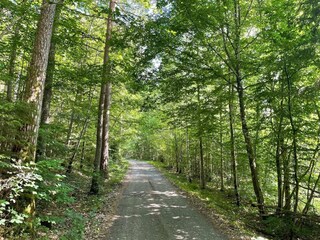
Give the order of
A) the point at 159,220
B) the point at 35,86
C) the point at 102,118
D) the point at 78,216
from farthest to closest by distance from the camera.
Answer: the point at 102,118
the point at 159,220
the point at 78,216
the point at 35,86

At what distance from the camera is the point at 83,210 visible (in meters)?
8.65

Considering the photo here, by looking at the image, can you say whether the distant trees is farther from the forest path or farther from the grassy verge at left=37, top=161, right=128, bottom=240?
the grassy verge at left=37, top=161, right=128, bottom=240

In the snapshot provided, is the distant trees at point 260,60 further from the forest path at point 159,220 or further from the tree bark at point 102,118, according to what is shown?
the forest path at point 159,220

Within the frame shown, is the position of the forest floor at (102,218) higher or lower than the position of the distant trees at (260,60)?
lower

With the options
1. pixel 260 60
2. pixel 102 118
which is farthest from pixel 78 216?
pixel 260 60

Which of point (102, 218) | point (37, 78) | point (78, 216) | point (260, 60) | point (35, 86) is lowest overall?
point (102, 218)

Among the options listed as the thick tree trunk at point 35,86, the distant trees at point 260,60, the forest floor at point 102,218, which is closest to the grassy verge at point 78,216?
the forest floor at point 102,218

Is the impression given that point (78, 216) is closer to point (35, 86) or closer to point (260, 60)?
point (35, 86)

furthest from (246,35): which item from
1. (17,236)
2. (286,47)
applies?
(17,236)

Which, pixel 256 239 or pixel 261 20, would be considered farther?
pixel 261 20

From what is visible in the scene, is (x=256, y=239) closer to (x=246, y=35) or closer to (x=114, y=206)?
(x=114, y=206)

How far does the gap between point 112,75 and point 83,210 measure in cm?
529

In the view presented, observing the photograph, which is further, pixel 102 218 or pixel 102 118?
pixel 102 118

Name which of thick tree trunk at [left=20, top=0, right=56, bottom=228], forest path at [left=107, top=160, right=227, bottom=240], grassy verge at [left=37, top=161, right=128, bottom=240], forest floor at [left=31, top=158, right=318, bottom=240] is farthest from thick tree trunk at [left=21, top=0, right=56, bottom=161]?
forest path at [left=107, top=160, right=227, bottom=240]
